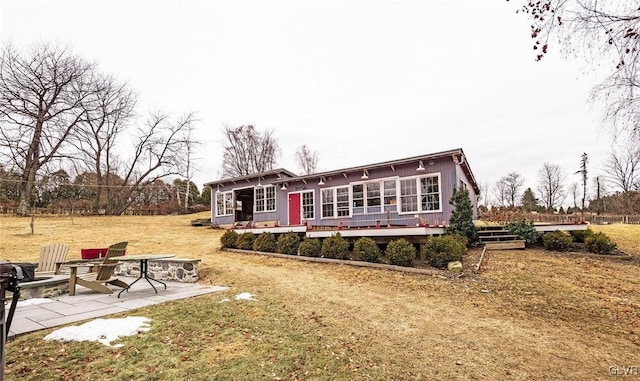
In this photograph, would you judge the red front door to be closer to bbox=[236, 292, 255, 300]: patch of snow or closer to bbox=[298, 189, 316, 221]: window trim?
bbox=[298, 189, 316, 221]: window trim

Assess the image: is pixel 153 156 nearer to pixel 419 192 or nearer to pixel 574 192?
pixel 419 192

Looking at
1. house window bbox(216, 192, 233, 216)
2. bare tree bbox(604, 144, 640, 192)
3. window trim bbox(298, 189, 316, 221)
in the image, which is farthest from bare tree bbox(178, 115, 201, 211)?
bare tree bbox(604, 144, 640, 192)

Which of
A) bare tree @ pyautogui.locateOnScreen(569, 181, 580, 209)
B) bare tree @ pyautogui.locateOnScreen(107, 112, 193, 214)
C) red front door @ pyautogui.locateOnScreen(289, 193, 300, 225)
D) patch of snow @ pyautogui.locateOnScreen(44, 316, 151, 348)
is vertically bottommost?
patch of snow @ pyautogui.locateOnScreen(44, 316, 151, 348)

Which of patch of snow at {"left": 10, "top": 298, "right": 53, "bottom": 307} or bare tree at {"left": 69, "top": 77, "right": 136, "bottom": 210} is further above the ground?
bare tree at {"left": 69, "top": 77, "right": 136, "bottom": 210}

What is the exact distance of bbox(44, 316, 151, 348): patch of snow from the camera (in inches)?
157

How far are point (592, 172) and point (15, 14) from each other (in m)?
49.1

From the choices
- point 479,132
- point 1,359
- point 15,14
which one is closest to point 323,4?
point 1,359

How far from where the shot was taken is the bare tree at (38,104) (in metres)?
20.5

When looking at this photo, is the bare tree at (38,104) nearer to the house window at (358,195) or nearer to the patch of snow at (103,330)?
the house window at (358,195)

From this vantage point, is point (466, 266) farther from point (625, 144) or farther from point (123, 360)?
point (123, 360)

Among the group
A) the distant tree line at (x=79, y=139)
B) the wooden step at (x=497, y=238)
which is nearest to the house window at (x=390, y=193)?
the wooden step at (x=497, y=238)

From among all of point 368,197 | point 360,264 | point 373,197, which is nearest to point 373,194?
point 373,197

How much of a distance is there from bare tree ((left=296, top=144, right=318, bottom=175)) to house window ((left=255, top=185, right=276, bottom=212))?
19.2 meters

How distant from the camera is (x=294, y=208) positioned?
16.1 m
